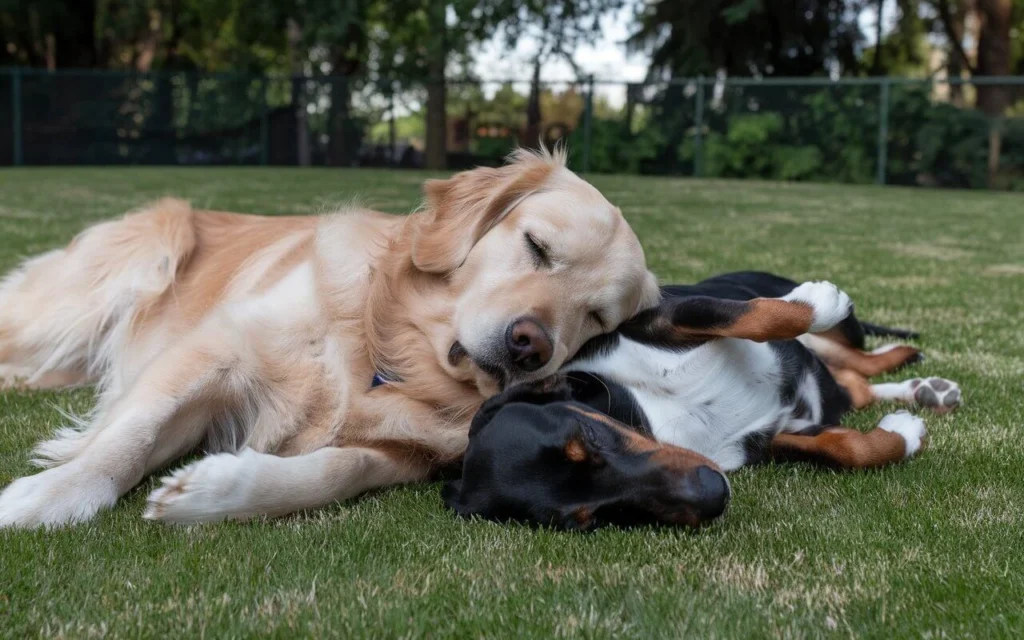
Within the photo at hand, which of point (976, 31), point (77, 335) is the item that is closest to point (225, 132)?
point (976, 31)

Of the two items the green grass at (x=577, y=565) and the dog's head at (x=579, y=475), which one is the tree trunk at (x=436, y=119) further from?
the dog's head at (x=579, y=475)

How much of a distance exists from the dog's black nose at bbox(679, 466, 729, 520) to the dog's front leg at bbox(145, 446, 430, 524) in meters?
0.99

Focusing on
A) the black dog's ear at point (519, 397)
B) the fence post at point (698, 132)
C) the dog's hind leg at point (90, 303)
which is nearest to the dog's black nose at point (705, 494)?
the black dog's ear at point (519, 397)

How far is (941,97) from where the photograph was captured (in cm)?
2153

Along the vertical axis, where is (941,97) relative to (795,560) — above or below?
above

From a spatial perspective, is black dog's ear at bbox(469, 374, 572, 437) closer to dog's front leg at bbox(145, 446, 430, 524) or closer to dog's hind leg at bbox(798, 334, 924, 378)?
dog's front leg at bbox(145, 446, 430, 524)

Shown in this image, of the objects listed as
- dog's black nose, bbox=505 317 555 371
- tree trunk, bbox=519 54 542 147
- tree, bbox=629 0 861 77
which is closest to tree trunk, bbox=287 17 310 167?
tree trunk, bbox=519 54 542 147

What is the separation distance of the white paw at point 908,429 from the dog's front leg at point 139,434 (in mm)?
2184

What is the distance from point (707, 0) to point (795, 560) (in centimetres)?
2581

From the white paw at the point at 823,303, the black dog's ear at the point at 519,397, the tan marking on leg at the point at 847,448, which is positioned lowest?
the tan marking on leg at the point at 847,448

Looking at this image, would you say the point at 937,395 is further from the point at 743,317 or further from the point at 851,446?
the point at 743,317

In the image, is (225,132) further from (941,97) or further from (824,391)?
(824,391)

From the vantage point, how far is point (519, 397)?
274cm

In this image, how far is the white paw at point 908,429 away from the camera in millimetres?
3143
